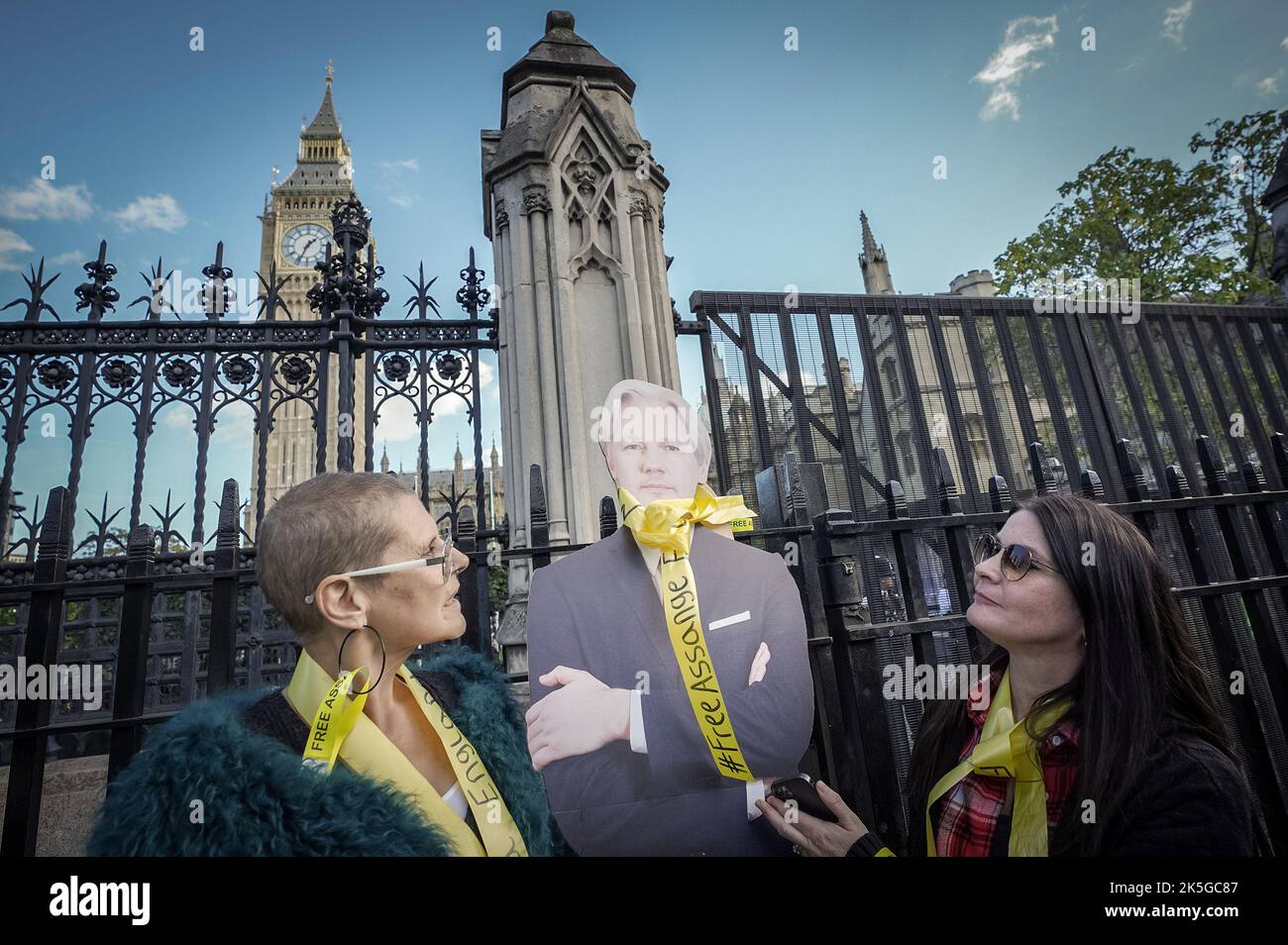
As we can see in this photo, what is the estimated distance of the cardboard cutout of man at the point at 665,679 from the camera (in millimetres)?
2287

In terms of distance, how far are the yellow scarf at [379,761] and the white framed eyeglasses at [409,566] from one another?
0.30m

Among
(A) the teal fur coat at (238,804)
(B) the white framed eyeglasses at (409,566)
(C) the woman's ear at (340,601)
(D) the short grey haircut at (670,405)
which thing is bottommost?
(A) the teal fur coat at (238,804)

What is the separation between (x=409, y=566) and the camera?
6.98ft

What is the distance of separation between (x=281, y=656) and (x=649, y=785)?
8.40 m

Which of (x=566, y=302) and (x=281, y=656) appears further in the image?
(x=281, y=656)

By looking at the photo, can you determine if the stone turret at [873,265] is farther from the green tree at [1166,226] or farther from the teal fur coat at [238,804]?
the teal fur coat at [238,804]

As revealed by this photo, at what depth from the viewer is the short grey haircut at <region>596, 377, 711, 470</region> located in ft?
9.61

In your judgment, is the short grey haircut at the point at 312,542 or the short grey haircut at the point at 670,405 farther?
the short grey haircut at the point at 670,405

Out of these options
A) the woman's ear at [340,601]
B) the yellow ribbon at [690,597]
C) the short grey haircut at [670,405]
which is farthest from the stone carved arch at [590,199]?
the woman's ear at [340,601]

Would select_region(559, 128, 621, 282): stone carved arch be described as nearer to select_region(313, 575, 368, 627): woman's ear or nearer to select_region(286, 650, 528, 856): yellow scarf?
select_region(313, 575, 368, 627): woman's ear

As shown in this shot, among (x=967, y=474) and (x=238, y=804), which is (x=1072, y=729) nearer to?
(x=238, y=804)

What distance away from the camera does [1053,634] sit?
206 cm
